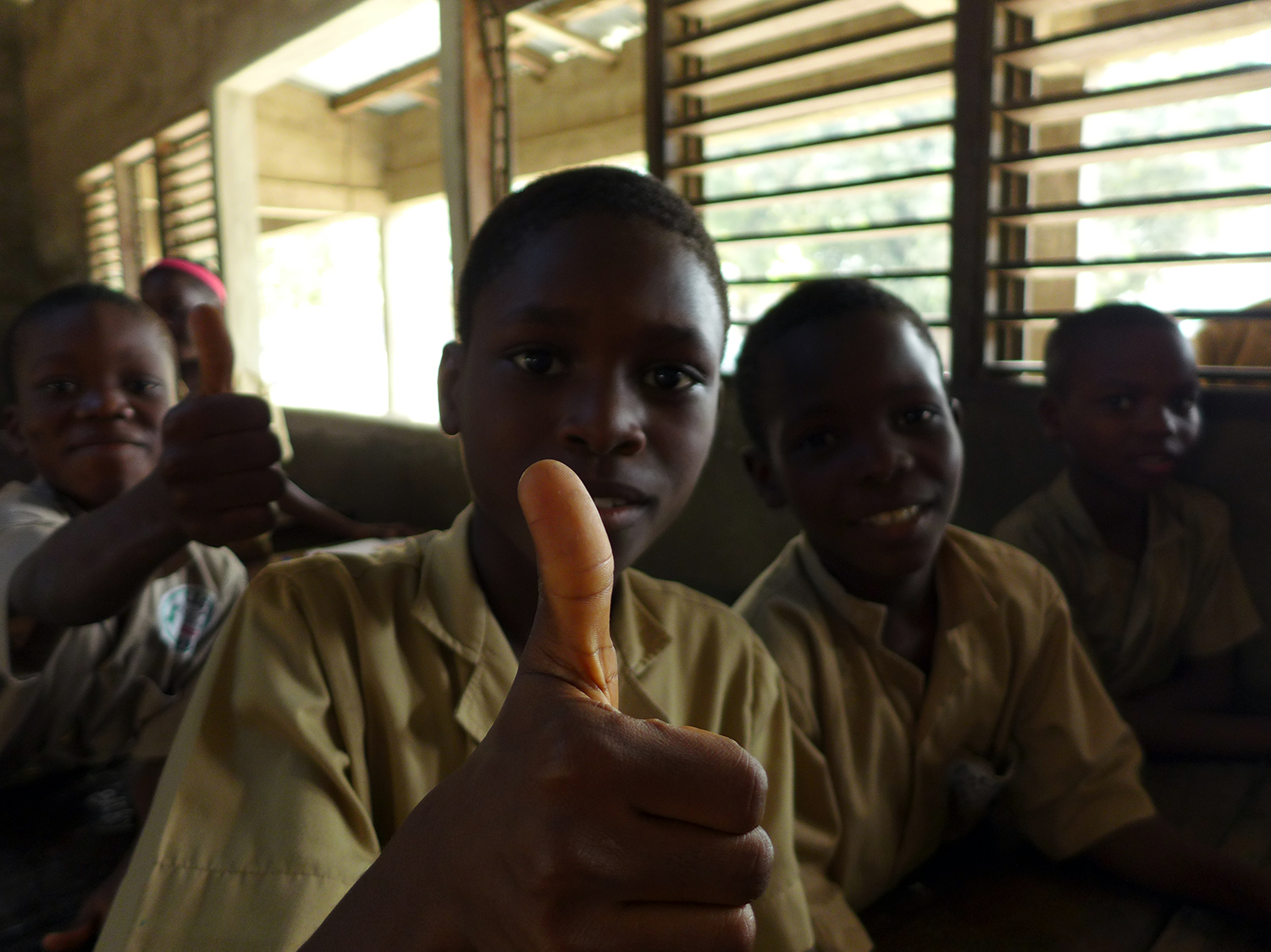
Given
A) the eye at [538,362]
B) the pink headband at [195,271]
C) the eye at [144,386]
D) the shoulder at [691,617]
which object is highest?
the pink headband at [195,271]

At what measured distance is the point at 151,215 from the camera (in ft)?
25.3

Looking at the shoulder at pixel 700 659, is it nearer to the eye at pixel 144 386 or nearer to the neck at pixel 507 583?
the neck at pixel 507 583

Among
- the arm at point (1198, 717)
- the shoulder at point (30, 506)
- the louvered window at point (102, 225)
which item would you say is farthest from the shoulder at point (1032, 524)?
the louvered window at point (102, 225)

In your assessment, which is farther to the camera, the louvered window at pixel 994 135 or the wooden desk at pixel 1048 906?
the louvered window at pixel 994 135

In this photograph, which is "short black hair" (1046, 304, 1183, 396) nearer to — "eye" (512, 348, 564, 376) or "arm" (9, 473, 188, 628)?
"eye" (512, 348, 564, 376)

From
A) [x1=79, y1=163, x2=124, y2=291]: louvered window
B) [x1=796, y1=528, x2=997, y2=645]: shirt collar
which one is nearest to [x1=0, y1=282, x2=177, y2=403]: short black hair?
[x1=796, y1=528, x2=997, y2=645]: shirt collar

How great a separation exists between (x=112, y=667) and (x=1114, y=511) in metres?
2.05

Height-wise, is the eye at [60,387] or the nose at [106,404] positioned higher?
the eye at [60,387]

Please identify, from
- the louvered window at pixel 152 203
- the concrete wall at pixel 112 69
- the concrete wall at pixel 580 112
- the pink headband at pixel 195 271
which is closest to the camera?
the pink headband at pixel 195 271

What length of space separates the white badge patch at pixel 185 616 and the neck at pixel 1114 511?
1845 mm

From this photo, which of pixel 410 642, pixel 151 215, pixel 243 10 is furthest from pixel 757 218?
pixel 410 642

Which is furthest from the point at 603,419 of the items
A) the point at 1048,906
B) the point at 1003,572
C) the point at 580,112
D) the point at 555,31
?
the point at 580,112

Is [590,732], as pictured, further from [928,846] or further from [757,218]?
[757,218]

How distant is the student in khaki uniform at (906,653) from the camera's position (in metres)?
1.31
